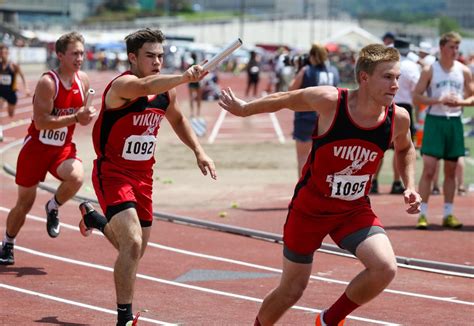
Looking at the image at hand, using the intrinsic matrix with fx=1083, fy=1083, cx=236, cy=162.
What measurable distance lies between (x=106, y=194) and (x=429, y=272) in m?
3.91

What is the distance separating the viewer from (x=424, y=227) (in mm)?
12500

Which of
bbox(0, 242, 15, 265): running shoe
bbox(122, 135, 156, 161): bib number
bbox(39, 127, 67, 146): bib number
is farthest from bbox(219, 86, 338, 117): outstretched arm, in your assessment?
bbox(0, 242, 15, 265): running shoe

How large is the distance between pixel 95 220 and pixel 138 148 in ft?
3.55

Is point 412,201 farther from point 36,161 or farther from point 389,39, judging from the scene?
point 389,39

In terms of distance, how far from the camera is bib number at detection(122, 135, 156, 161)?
7750 millimetres

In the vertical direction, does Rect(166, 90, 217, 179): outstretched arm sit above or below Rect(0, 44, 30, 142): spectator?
above

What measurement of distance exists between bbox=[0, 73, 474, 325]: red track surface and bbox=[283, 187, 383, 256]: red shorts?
140 cm

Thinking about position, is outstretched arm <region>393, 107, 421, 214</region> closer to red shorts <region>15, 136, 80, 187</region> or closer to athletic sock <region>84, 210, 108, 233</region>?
athletic sock <region>84, 210, 108, 233</region>

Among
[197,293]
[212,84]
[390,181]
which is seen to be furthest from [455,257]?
[212,84]

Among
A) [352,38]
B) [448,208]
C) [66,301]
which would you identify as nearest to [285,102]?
[66,301]

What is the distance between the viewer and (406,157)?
737 cm

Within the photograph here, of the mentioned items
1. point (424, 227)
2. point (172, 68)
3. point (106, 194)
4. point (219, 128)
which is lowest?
point (172, 68)

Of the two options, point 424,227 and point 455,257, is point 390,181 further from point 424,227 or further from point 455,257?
point 455,257

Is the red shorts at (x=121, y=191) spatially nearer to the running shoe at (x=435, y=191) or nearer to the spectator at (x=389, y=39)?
the running shoe at (x=435, y=191)
